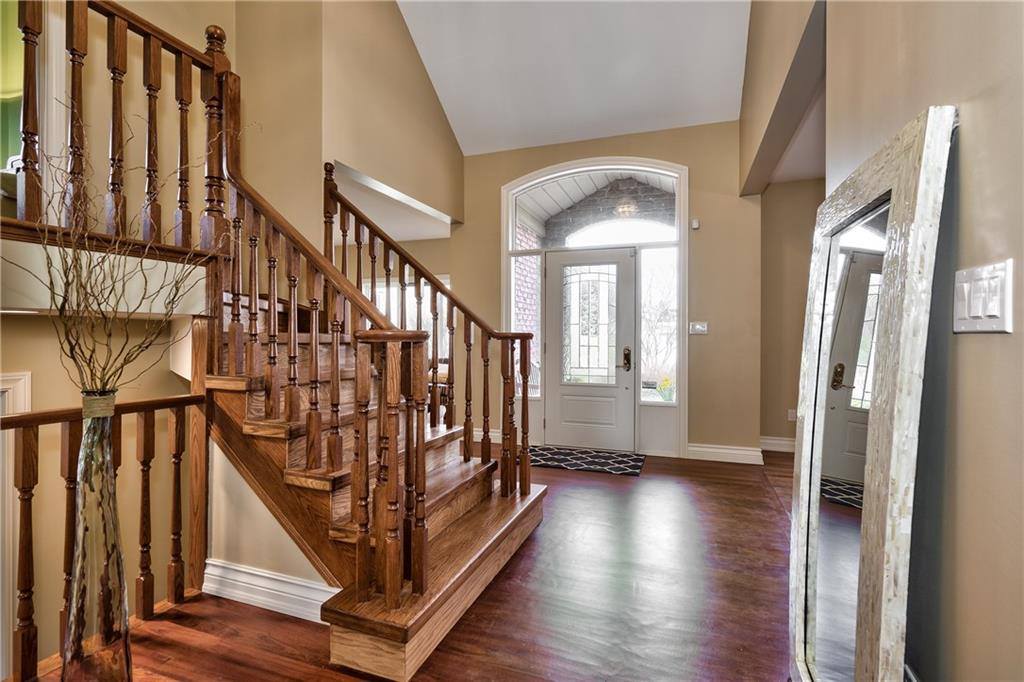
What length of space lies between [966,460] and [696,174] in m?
4.07

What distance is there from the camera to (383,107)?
383 centimetres

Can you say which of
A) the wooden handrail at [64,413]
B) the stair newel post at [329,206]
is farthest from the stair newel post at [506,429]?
the wooden handrail at [64,413]

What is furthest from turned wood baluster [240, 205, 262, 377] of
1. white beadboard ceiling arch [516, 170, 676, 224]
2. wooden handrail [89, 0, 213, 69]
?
white beadboard ceiling arch [516, 170, 676, 224]

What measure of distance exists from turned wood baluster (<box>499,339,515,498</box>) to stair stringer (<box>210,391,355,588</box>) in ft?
3.59

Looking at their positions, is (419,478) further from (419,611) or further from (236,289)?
(236,289)

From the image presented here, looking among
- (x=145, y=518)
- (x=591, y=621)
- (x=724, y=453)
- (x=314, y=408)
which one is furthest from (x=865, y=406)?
(x=724, y=453)

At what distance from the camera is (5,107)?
2.58m

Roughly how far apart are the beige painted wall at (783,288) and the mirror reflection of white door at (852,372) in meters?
3.86

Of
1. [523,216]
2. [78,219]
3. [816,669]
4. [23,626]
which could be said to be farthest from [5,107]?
[816,669]

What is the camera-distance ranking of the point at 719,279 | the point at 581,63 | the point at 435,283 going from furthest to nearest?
the point at 719,279, the point at 581,63, the point at 435,283

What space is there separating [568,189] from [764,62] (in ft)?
7.03

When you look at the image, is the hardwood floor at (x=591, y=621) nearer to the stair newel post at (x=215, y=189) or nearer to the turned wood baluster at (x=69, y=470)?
the turned wood baluster at (x=69, y=470)

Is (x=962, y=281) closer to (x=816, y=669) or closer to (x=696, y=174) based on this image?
(x=816, y=669)

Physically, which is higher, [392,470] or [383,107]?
[383,107]
